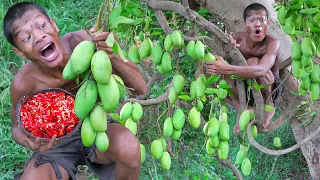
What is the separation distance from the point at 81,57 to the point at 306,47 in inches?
41.2

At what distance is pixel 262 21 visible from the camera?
104 inches

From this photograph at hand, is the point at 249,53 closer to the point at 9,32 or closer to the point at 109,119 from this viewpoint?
the point at 109,119

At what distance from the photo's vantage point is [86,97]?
3.50 ft

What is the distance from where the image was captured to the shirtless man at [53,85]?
177 centimetres

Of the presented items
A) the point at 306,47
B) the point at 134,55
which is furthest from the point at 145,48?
the point at 306,47

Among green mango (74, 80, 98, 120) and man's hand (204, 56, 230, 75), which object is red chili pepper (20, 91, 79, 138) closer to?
man's hand (204, 56, 230, 75)

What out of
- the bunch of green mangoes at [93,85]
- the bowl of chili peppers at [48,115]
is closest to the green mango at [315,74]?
the bowl of chili peppers at [48,115]

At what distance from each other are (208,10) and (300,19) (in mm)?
825

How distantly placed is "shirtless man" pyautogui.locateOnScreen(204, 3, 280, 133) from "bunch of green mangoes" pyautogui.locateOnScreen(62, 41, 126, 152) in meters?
1.09

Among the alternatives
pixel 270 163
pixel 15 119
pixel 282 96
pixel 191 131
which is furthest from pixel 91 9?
pixel 15 119

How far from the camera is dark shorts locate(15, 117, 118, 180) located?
6.40 feet

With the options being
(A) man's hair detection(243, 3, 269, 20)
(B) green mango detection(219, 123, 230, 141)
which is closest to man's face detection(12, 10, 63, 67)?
(B) green mango detection(219, 123, 230, 141)

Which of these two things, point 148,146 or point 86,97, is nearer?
point 86,97

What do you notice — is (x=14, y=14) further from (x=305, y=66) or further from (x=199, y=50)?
(x=305, y=66)
